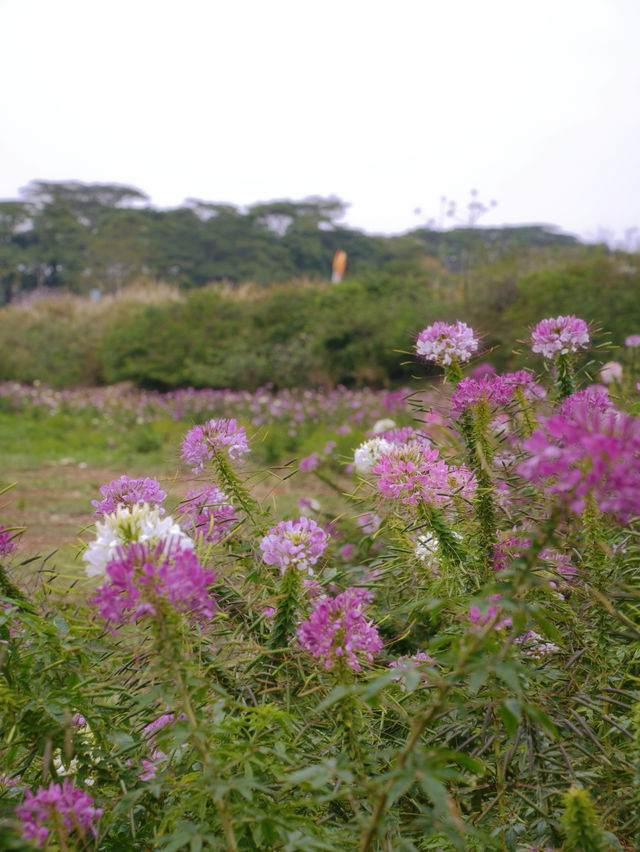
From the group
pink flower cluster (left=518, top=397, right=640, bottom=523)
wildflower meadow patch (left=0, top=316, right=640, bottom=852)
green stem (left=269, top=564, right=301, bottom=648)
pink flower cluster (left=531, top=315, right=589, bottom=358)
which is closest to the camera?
pink flower cluster (left=518, top=397, right=640, bottom=523)

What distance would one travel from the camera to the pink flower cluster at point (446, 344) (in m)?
1.45

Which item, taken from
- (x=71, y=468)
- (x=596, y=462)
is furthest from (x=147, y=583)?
(x=71, y=468)

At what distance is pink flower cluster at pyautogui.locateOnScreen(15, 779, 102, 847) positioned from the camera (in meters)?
0.81

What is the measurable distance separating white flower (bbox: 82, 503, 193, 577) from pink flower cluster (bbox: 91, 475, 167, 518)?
0.31 meters

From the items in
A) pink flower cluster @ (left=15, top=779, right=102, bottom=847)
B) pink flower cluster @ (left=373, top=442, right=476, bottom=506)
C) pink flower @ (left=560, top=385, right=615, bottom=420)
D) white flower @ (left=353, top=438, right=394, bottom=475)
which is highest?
pink flower @ (left=560, top=385, right=615, bottom=420)

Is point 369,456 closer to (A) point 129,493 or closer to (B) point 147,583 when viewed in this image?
(A) point 129,493

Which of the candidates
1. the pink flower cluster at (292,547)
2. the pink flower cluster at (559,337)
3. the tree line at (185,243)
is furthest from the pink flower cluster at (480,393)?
the tree line at (185,243)

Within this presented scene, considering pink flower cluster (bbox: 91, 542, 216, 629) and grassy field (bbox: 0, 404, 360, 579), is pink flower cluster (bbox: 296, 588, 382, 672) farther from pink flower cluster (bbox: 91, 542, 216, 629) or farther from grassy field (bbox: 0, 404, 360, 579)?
grassy field (bbox: 0, 404, 360, 579)

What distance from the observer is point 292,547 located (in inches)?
42.5

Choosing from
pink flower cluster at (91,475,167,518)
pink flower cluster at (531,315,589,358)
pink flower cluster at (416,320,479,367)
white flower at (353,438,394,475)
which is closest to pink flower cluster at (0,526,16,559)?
pink flower cluster at (91,475,167,518)

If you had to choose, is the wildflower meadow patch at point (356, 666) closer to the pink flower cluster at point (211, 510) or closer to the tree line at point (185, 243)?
the pink flower cluster at point (211, 510)

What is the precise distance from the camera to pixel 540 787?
0.97 meters

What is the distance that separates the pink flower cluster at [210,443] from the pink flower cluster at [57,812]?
0.65m

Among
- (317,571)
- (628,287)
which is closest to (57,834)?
(317,571)
